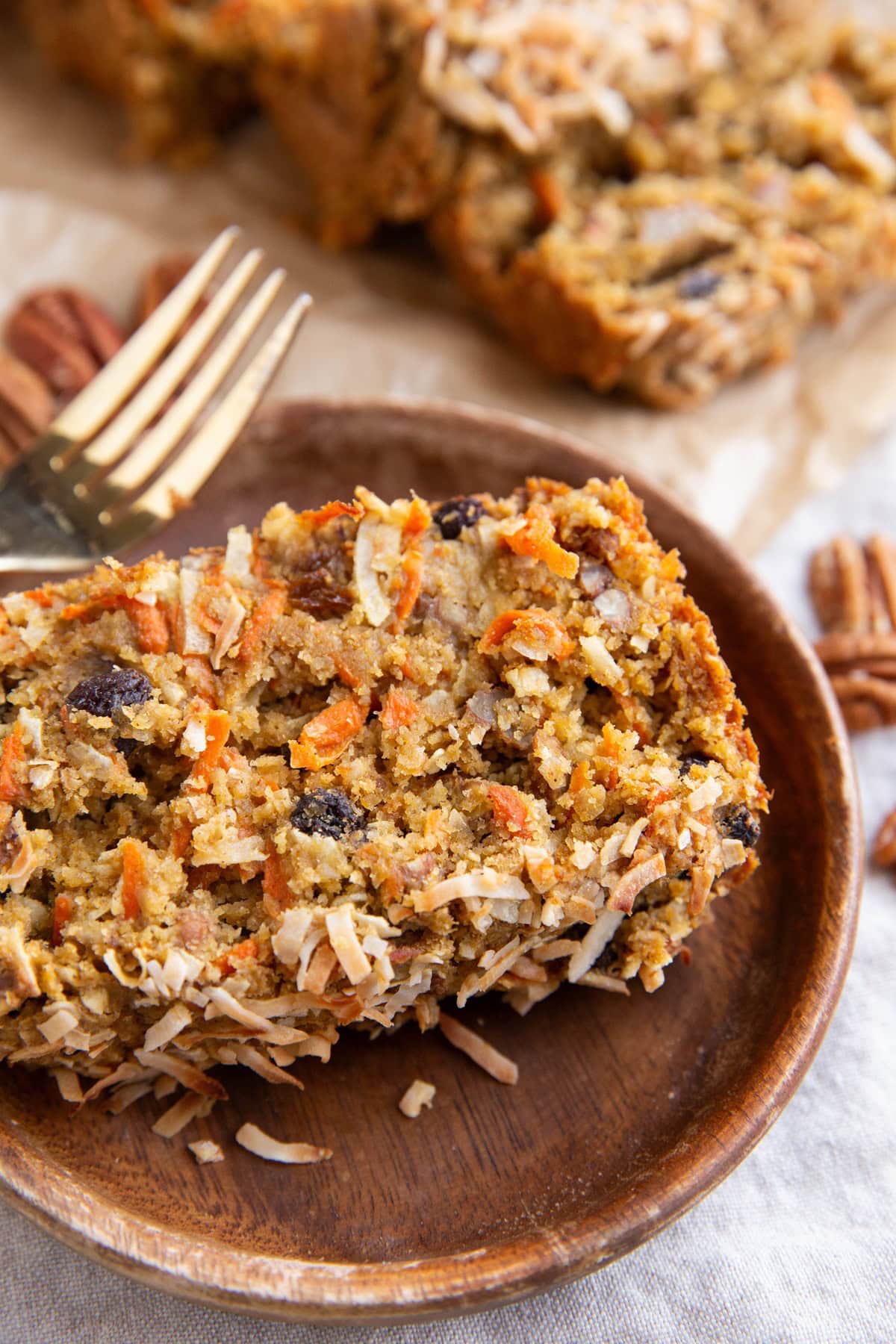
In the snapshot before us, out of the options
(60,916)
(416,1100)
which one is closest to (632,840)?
(416,1100)

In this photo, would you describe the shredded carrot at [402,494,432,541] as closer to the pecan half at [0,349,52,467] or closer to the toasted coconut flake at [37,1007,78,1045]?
the toasted coconut flake at [37,1007,78,1045]

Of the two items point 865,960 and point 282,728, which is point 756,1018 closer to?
point 865,960

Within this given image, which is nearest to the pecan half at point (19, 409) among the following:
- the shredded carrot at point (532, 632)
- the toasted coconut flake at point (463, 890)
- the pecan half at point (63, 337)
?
the pecan half at point (63, 337)

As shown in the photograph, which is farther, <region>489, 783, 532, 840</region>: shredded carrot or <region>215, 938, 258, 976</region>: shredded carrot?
<region>489, 783, 532, 840</region>: shredded carrot

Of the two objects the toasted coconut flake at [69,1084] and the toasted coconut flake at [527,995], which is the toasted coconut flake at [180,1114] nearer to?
the toasted coconut flake at [69,1084]

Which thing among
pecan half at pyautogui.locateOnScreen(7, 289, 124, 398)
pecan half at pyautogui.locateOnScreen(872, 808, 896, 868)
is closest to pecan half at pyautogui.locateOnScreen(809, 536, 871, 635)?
pecan half at pyautogui.locateOnScreen(872, 808, 896, 868)

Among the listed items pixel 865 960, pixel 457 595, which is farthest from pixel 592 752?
pixel 865 960
